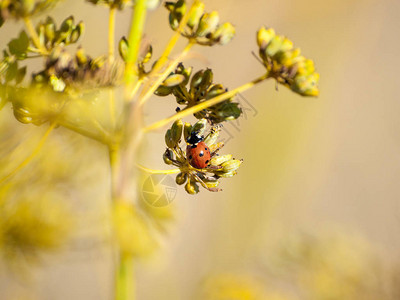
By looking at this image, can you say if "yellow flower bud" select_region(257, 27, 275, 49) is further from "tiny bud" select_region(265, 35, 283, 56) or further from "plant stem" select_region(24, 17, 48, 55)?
"plant stem" select_region(24, 17, 48, 55)

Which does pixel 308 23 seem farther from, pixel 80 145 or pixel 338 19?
pixel 80 145

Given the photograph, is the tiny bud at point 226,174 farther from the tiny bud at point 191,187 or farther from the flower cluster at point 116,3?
the flower cluster at point 116,3

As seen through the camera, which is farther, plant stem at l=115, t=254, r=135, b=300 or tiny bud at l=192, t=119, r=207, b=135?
tiny bud at l=192, t=119, r=207, b=135

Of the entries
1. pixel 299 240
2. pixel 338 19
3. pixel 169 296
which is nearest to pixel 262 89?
pixel 338 19

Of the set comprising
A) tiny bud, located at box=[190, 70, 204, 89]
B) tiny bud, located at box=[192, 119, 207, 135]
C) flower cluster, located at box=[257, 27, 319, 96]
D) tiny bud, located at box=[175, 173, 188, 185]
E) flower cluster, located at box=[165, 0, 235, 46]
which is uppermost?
flower cluster, located at box=[257, 27, 319, 96]

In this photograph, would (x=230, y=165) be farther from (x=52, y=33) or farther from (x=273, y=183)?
(x=273, y=183)

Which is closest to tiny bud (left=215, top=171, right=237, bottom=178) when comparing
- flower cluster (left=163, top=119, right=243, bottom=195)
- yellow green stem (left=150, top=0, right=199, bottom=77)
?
flower cluster (left=163, top=119, right=243, bottom=195)

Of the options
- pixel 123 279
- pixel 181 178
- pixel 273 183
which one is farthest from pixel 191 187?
pixel 273 183

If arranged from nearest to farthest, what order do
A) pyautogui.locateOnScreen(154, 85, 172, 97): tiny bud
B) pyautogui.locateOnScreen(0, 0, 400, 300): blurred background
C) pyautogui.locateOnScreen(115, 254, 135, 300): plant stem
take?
pyautogui.locateOnScreen(115, 254, 135, 300): plant stem, pyautogui.locateOnScreen(154, 85, 172, 97): tiny bud, pyautogui.locateOnScreen(0, 0, 400, 300): blurred background
